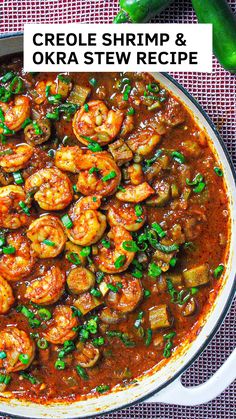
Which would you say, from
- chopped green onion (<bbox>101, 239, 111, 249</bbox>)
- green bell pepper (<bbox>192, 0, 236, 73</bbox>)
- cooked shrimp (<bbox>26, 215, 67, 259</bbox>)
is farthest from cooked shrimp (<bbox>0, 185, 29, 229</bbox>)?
green bell pepper (<bbox>192, 0, 236, 73</bbox>)

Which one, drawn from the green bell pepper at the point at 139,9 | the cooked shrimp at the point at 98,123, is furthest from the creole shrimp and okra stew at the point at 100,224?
the green bell pepper at the point at 139,9

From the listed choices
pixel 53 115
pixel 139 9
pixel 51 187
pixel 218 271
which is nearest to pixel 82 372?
pixel 218 271

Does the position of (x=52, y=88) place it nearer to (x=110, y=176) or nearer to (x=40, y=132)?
(x=40, y=132)

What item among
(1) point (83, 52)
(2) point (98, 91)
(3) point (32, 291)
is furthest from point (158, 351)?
(1) point (83, 52)

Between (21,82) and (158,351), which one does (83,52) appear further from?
(158,351)

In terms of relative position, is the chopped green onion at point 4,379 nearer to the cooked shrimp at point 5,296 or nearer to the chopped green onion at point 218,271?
the cooked shrimp at point 5,296
